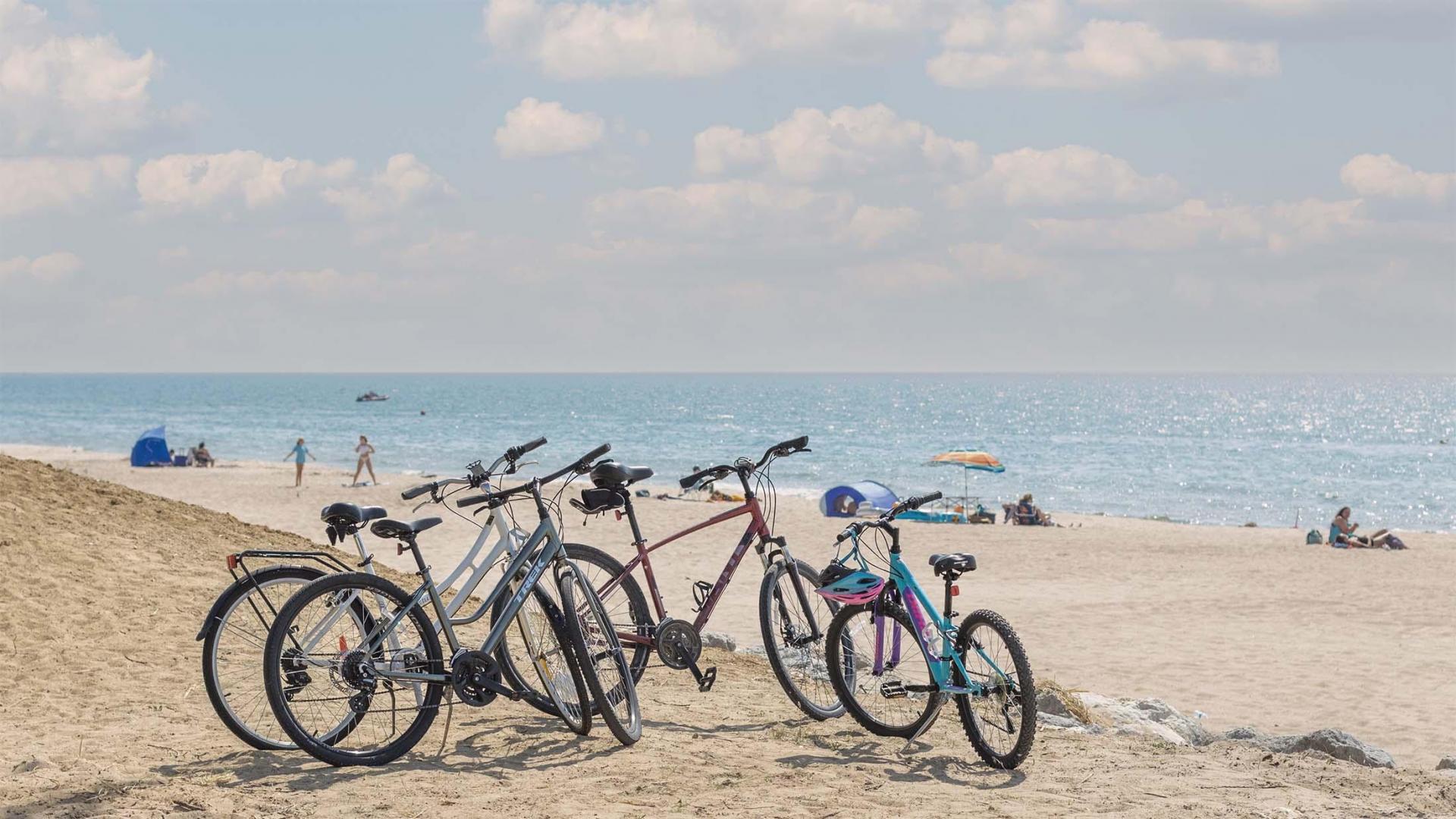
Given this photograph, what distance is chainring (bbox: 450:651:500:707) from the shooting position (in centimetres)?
566

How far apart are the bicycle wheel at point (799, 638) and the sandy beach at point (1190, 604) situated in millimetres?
1134

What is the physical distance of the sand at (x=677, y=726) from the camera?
5.31 metres

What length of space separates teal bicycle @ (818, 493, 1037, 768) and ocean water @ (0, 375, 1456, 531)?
43.0 metres

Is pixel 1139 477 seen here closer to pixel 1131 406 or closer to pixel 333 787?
pixel 333 787

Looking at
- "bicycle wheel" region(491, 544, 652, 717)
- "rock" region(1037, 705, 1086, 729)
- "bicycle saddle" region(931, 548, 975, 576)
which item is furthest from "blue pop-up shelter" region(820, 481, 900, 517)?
"bicycle saddle" region(931, 548, 975, 576)

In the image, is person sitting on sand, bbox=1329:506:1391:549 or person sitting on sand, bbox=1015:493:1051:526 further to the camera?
person sitting on sand, bbox=1015:493:1051:526

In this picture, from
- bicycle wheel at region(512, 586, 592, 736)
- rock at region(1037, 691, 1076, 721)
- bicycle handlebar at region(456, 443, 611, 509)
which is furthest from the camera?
rock at region(1037, 691, 1076, 721)

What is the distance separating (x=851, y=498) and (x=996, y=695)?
26.3m

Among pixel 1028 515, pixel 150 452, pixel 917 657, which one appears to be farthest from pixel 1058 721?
pixel 150 452

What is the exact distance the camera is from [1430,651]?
569 inches

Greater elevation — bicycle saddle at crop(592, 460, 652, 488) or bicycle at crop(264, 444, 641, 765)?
bicycle saddle at crop(592, 460, 652, 488)

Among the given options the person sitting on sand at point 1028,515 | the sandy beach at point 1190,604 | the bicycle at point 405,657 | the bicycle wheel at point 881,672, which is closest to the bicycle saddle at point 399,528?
the bicycle at point 405,657

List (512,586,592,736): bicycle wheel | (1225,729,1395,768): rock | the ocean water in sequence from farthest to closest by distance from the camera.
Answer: the ocean water < (1225,729,1395,768): rock < (512,586,592,736): bicycle wheel

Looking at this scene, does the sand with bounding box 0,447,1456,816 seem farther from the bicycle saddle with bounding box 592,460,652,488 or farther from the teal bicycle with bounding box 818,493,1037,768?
the bicycle saddle with bounding box 592,460,652,488
